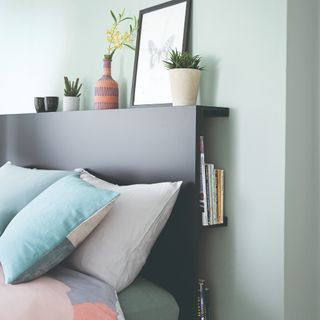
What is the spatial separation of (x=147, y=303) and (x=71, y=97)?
4.69 ft

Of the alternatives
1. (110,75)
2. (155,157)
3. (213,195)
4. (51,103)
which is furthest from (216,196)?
(51,103)

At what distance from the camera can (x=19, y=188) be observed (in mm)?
2199

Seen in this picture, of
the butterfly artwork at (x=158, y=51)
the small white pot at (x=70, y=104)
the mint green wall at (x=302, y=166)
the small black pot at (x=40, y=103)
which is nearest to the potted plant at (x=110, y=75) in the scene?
the butterfly artwork at (x=158, y=51)

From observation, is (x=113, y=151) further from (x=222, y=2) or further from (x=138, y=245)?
(x=222, y=2)

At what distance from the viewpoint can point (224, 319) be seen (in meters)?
1.98

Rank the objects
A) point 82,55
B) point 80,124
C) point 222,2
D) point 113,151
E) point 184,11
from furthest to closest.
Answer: point 82,55 < point 80,124 < point 113,151 < point 184,11 < point 222,2

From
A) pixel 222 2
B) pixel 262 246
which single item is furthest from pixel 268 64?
pixel 262 246

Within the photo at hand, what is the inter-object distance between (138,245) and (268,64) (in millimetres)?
826

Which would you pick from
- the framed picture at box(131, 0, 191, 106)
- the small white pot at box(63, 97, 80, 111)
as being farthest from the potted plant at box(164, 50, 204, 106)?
the small white pot at box(63, 97, 80, 111)

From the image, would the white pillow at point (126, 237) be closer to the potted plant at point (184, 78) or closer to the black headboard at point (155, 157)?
the black headboard at point (155, 157)

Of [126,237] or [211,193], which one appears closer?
[126,237]

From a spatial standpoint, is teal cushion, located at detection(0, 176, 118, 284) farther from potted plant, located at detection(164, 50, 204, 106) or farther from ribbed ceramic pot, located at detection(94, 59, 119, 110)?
ribbed ceramic pot, located at detection(94, 59, 119, 110)

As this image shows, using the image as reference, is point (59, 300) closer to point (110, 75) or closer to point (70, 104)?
point (110, 75)

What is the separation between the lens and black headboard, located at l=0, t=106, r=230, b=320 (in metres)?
1.88
